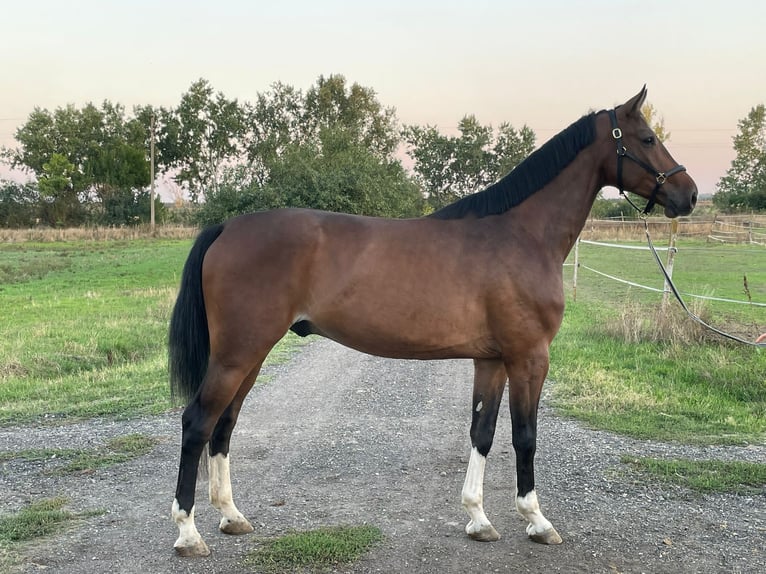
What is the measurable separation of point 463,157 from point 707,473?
5186cm

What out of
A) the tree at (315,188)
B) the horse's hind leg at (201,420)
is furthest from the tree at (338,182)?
the horse's hind leg at (201,420)

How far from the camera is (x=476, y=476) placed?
11.6 ft

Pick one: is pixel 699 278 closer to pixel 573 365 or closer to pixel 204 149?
pixel 573 365

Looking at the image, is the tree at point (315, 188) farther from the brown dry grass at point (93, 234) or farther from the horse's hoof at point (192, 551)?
the horse's hoof at point (192, 551)

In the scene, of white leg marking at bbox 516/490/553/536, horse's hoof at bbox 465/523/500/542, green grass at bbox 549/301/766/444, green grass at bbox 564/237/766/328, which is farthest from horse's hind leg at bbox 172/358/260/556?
green grass at bbox 564/237/766/328

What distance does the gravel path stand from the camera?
10.4ft

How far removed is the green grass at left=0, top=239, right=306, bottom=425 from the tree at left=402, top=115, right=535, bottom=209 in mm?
38526

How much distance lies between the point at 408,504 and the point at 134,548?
1.68 metres

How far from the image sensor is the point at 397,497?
12.9 ft

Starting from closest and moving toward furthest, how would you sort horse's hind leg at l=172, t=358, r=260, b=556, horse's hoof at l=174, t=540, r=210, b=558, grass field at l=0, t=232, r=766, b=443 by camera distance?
horse's hoof at l=174, t=540, r=210, b=558 < horse's hind leg at l=172, t=358, r=260, b=556 < grass field at l=0, t=232, r=766, b=443

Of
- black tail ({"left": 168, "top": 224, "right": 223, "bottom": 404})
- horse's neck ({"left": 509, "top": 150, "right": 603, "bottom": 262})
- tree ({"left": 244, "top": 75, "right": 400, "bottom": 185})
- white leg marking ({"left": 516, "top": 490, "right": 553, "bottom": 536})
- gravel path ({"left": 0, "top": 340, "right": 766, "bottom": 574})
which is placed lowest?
gravel path ({"left": 0, "top": 340, "right": 766, "bottom": 574})

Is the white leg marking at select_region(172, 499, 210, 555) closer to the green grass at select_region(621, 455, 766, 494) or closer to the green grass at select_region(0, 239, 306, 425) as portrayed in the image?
the green grass at select_region(0, 239, 306, 425)

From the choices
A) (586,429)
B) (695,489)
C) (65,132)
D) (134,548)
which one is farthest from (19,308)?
(65,132)

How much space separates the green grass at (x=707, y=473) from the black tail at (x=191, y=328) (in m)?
3.34
